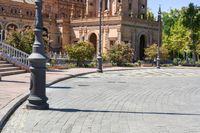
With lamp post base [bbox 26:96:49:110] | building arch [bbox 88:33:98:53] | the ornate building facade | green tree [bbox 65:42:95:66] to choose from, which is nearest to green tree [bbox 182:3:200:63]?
the ornate building facade

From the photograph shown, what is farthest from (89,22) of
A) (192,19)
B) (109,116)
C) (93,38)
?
(109,116)

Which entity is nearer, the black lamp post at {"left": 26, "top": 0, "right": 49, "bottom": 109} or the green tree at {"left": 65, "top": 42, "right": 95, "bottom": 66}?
the black lamp post at {"left": 26, "top": 0, "right": 49, "bottom": 109}

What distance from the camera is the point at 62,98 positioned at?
1380cm

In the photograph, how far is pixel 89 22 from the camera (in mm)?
67812

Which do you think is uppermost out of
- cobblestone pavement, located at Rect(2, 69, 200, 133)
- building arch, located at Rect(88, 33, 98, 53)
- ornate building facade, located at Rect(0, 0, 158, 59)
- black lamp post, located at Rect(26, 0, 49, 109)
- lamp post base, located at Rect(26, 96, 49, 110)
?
ornate building facade, located at Rect(0, 0, 158, 59)

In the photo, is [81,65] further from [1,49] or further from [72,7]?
[72,7]

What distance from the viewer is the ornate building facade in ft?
208

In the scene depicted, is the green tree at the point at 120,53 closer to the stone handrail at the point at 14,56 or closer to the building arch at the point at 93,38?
the building arch at the point at 93,38

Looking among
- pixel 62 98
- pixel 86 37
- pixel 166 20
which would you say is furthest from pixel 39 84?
pixel 166 20

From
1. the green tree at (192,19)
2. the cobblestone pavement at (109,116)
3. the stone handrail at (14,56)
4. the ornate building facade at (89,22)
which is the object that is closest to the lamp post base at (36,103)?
the cobblestone pavement at (109,116)

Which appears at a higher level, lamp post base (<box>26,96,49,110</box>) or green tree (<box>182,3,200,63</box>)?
green tree (<box>182,3,200,63</box>)

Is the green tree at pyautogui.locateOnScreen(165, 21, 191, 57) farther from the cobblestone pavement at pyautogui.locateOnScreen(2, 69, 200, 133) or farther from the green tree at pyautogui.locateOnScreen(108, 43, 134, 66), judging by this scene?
the cobblestone pavement at pyautogui.locateOnScreen(2, 69, 200, 133)

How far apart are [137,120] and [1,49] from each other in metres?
20.3

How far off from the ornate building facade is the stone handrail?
105 ft
